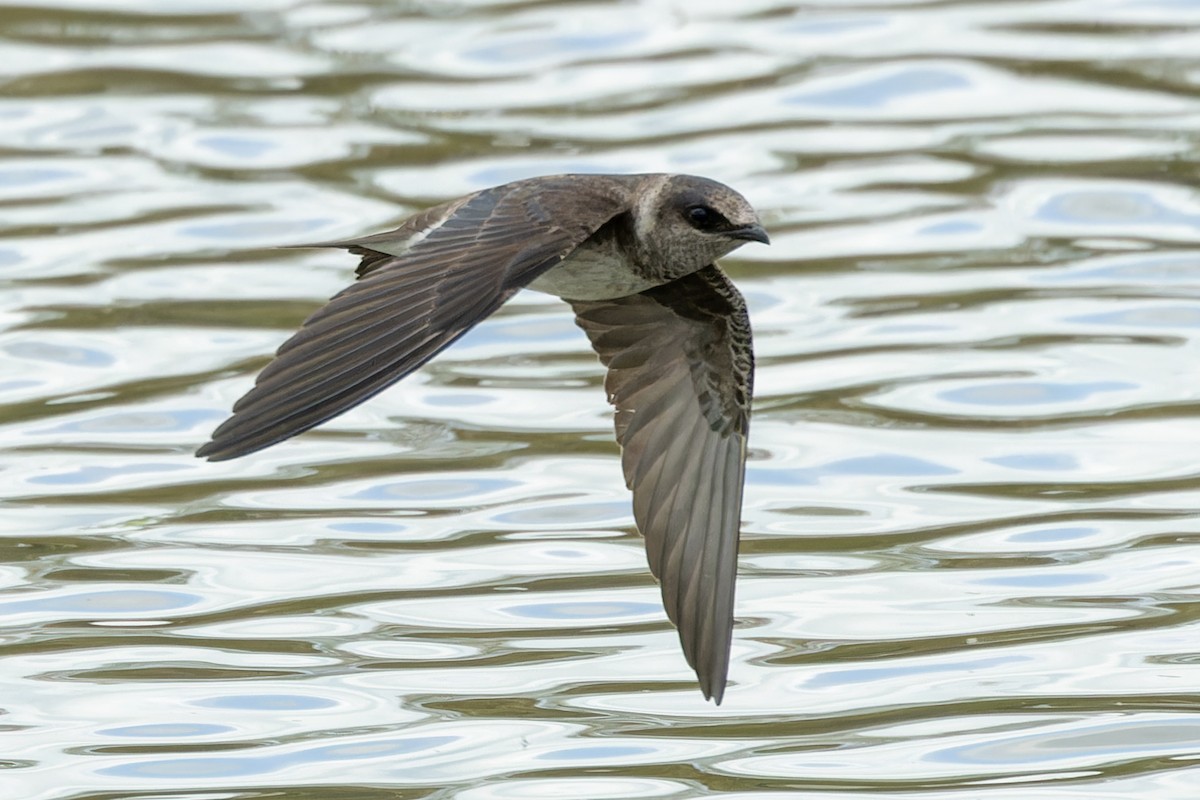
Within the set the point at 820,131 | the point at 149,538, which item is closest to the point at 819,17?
the point at 820,131

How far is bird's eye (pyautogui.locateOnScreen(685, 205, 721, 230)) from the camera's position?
6258mm

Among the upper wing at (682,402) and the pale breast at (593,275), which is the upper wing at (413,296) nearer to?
the pale breast at (593,275)

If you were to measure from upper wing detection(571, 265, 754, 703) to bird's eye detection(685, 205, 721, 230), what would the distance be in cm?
34

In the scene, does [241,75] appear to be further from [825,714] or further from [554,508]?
[825,714]

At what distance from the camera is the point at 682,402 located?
6730 mm

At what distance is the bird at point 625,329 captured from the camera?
5336mm

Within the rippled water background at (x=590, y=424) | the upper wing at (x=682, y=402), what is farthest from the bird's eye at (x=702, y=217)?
the rippled water background at (x=590, y=424)

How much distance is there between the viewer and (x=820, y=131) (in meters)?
11.1

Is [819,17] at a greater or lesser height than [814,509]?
greater

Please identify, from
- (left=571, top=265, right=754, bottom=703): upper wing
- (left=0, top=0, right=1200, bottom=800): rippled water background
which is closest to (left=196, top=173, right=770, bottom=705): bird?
(left=571, top=265, right=754, bottom=703): upper wing

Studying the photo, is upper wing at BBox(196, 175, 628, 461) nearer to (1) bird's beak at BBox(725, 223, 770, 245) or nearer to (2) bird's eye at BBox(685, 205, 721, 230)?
(2) bird's eye at BBox(685, 205, 721, 230)

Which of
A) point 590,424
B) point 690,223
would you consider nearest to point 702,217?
point 690,223

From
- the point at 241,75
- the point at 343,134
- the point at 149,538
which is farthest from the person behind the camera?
the point at 241,75

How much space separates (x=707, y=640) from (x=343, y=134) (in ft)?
17.7
